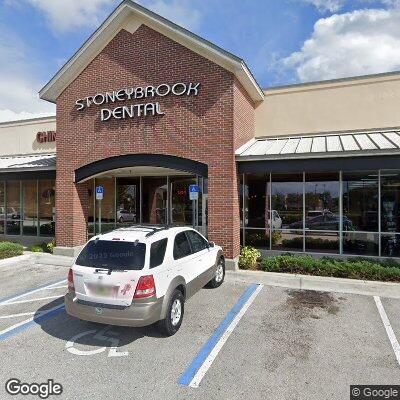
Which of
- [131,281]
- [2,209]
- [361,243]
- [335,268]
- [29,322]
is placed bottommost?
[29,322]

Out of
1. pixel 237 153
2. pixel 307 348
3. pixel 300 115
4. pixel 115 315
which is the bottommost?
pixel 307 348

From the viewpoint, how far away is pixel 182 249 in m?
Answer: 6.59

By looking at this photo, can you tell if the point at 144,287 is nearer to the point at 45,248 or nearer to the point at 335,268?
the point at 335,268

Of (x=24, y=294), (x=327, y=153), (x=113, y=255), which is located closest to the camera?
(x=113, y=255)

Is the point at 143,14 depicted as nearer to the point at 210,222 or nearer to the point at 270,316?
the point at 210,222

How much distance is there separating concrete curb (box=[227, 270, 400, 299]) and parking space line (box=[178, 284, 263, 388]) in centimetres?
141

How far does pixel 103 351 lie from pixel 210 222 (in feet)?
19.9

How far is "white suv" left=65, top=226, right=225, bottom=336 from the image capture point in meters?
5.24

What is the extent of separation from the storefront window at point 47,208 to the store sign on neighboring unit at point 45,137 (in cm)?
273

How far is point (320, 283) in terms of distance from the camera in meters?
8.84

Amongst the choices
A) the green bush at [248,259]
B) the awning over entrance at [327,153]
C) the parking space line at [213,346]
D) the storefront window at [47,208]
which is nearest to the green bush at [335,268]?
the green bush at [248,259]

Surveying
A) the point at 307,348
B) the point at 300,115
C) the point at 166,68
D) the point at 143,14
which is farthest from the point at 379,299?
the point at 143,14

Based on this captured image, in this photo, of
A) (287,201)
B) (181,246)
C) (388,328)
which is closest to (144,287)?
(181,246)

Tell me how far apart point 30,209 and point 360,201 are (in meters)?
15.4
